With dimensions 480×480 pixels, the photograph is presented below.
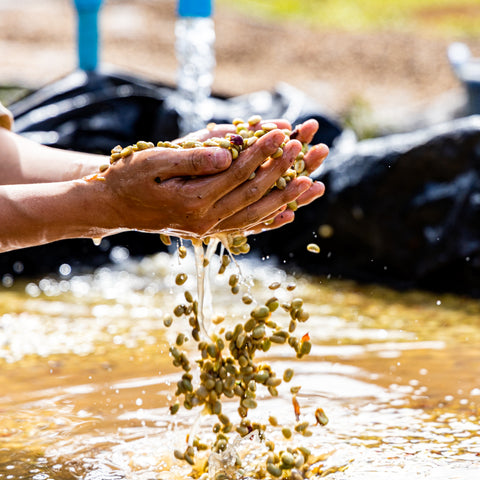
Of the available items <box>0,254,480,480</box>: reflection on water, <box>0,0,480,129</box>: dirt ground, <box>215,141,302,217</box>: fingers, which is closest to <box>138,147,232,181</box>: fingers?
<box>215,141,302,217</box>: fingers

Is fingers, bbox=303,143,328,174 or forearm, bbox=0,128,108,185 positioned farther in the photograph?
forearm, bbox=0,128,108,185

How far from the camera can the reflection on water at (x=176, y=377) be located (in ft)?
9.29

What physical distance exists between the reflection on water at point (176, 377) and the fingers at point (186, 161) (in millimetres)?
924

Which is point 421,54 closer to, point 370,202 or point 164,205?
point 370,202

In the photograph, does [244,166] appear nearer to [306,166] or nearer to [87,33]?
[306,166]

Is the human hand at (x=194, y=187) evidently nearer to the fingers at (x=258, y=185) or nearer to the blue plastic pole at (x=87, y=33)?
the fingers at (x=258, y=185)

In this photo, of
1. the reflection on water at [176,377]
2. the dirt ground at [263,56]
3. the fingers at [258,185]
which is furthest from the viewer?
the dirt ground at [263,56]

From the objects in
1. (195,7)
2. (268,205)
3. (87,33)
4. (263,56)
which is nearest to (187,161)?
(268,205)

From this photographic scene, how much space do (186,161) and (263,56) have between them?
1109 centimetres

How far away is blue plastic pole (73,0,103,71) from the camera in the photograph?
655 cm

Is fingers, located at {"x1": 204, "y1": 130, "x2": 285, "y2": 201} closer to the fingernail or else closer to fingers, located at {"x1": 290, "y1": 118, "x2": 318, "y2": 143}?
the fingernail

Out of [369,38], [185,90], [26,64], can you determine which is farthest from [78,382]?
[369,38]

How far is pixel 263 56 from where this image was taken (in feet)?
43.3

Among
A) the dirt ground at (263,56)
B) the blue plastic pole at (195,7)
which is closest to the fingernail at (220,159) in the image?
the blue plastic pole at (195,7)
